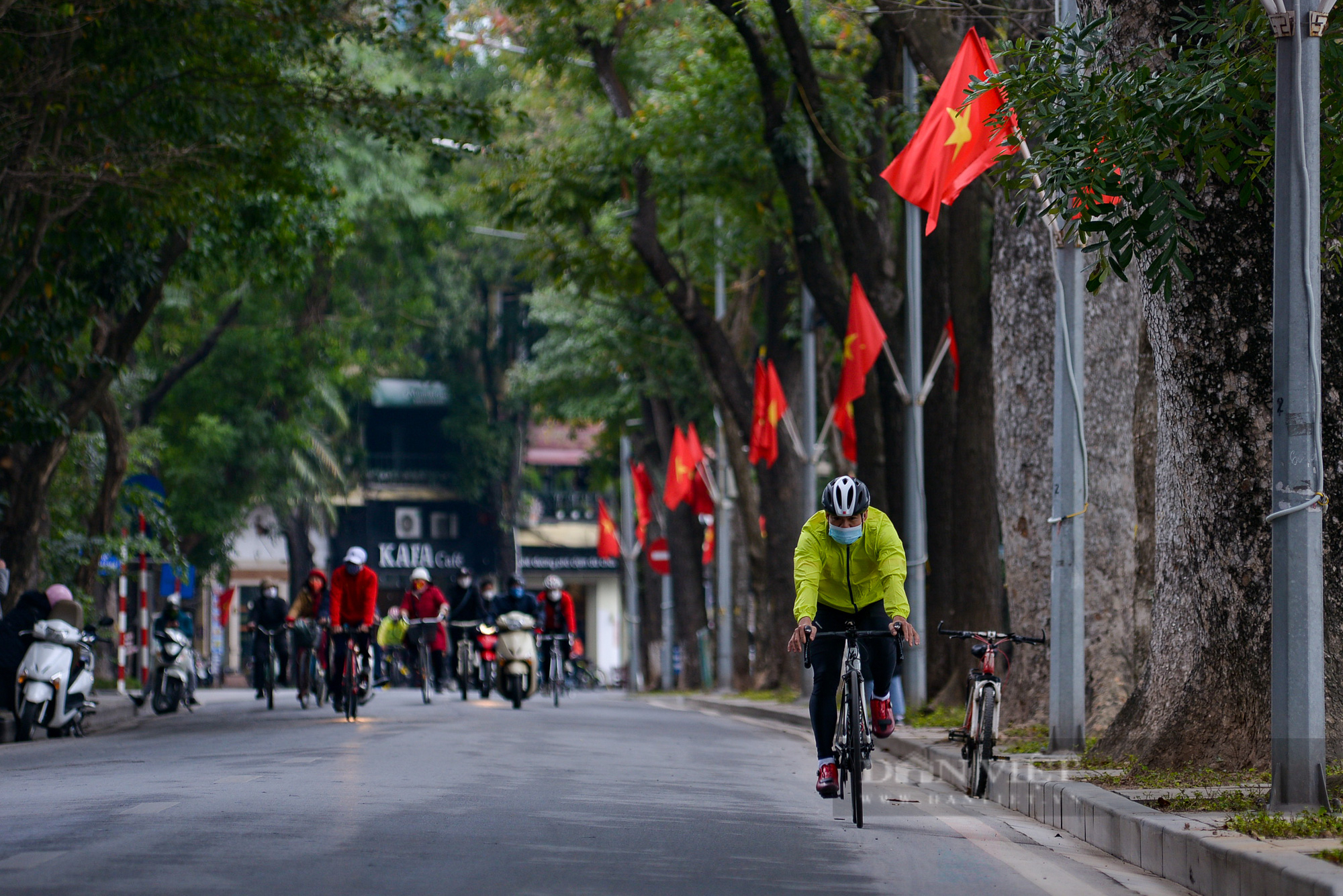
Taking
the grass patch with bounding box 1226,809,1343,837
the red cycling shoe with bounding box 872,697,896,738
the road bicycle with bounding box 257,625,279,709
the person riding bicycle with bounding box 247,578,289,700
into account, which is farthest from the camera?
the person riding bicycle with bounding box 247,578,289,700

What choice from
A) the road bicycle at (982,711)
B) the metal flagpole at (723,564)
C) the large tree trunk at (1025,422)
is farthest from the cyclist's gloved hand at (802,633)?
the metal flagpole at (723,564)

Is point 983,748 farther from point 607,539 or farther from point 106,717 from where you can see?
point 607,539

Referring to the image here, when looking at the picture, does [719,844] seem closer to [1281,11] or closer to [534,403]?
[1281,11]

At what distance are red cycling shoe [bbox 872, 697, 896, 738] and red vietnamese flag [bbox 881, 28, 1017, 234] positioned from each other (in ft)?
12.5

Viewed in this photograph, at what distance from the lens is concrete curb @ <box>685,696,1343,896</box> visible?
600cm

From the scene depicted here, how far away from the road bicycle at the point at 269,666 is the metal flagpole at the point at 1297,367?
1659 centimetres

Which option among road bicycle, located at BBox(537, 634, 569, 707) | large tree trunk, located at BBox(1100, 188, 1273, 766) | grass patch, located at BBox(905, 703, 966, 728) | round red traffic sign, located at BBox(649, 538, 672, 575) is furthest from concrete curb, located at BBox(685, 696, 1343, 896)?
round red traffic sign, located at BBox(649, 538, 672, 575)

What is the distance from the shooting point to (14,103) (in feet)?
53.3

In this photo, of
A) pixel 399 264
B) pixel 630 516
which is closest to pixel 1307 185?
pixel 399 264

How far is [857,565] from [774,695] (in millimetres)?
17684

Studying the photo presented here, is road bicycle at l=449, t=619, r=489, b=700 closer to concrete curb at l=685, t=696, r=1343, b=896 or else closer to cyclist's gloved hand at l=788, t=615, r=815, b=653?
concrete curb at l=685, t=696, r=1343, b=896

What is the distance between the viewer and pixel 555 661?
24.5m

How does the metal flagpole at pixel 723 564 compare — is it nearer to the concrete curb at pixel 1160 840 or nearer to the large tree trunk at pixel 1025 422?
the large tree trunk at pixel 1025 422

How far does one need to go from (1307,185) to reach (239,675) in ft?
152
